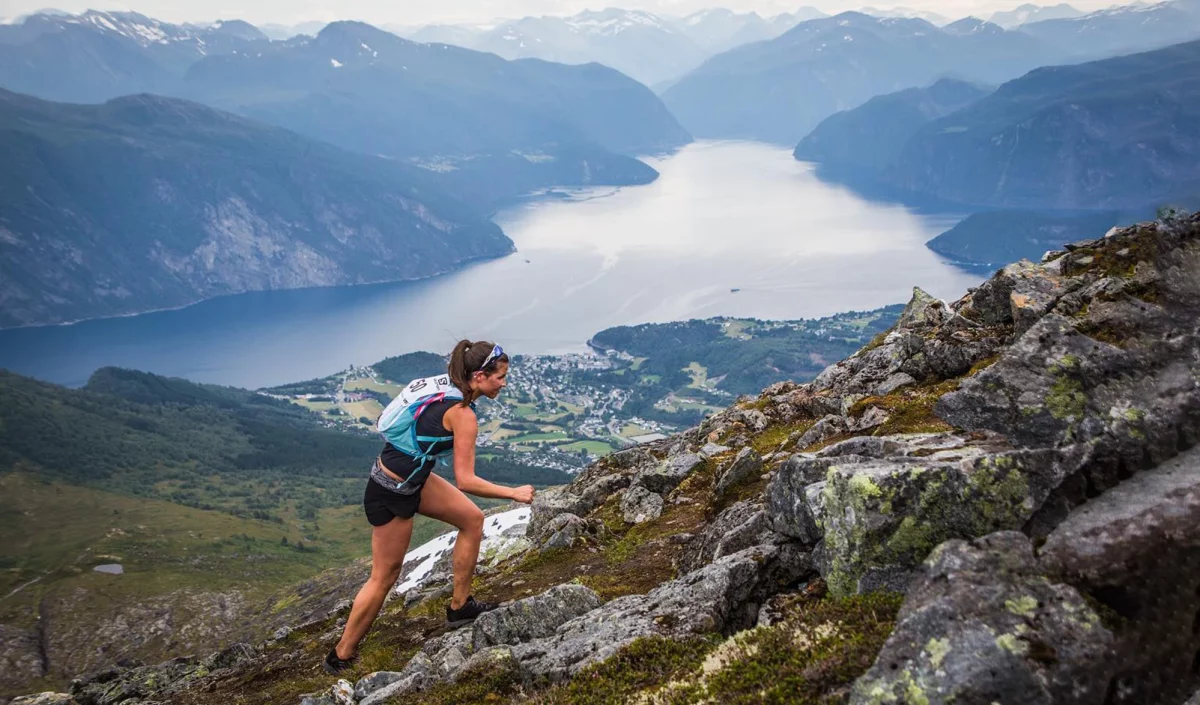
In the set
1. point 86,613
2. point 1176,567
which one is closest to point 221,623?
point 86,613

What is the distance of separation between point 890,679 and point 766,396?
2617 centimetres

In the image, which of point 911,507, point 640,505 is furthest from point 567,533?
point 911,507

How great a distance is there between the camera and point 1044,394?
9422 mm

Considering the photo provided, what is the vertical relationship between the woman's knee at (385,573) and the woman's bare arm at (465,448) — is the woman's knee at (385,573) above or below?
below

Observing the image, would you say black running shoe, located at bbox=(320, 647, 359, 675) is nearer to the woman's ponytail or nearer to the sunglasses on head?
the woman's ponytail

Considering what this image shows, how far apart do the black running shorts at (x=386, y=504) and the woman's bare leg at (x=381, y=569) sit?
0.57 feet

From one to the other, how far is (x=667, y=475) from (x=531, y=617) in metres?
11.1

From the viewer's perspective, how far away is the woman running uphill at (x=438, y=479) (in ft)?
37.8

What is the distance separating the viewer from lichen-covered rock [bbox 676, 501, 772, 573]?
12.6m

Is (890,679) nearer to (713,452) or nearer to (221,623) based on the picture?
(713,452)

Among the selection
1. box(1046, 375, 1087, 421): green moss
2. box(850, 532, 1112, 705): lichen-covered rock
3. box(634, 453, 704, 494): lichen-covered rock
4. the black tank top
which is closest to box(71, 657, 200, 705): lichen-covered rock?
the black tank top

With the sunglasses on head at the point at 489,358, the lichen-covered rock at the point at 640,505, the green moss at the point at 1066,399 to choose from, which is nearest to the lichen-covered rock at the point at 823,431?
the lichen-covered rock at the point at 640,505

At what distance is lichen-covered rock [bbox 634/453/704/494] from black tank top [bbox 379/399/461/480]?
12106 millimetres

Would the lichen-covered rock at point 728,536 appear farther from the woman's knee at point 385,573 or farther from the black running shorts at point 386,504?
the woman's knee at point 385,573
